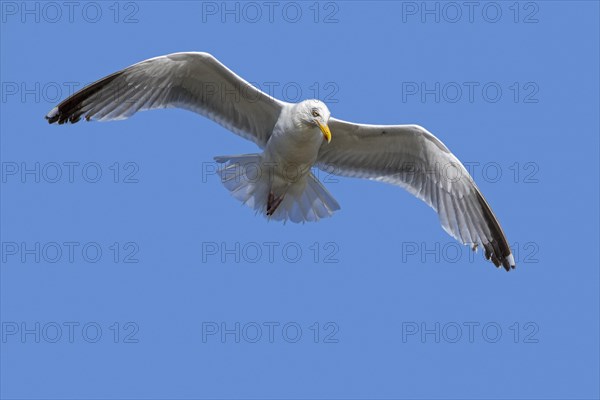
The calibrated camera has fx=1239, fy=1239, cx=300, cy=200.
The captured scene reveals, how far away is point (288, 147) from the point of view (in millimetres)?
8852

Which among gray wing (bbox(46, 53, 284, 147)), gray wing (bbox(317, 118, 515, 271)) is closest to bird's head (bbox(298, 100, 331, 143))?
gray wing (bbox(46, 53, 284, 147))

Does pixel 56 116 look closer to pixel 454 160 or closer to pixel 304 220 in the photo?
pixel 304 220

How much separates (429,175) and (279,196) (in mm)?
1142

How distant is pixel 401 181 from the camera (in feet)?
31.0

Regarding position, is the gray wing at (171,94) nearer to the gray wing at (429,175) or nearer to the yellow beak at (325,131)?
the yellow beak at (325,131)

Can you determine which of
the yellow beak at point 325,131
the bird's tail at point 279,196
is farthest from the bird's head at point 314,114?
the bird's tail at point 279,196

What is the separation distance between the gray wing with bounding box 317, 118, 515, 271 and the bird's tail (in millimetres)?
240

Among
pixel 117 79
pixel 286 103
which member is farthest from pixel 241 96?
pixel 117 79

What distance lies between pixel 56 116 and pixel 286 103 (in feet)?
5.52

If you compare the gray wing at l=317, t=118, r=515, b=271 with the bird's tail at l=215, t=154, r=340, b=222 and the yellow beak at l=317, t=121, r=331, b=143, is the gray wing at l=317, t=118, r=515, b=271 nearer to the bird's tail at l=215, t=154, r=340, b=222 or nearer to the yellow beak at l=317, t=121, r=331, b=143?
the bird's tail at l=215, t=154, r=340, b=222

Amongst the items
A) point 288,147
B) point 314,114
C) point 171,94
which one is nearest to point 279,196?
point 288,147

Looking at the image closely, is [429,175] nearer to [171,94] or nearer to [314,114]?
[314,114]

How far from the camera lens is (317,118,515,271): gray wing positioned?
363 inches

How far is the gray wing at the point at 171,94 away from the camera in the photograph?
895cm
